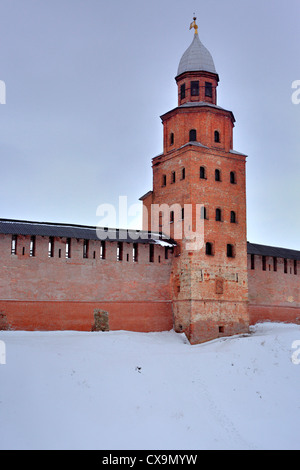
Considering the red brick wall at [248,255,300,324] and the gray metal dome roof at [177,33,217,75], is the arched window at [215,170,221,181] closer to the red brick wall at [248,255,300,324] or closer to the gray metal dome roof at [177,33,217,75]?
the red brick wall at [248,255,300,324]

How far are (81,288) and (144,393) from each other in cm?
636

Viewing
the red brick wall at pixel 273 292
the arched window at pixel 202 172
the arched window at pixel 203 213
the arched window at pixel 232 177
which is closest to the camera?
the arched window at pixel 203 213

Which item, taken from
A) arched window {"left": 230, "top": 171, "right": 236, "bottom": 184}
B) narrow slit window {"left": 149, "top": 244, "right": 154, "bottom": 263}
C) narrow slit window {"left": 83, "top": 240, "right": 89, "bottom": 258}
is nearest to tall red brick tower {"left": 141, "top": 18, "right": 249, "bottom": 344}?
arched window {"left": 230, "top": 171, "right": 236, "bottom": 184}

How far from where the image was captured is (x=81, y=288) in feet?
67.8

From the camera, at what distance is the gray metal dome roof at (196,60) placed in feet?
82.0

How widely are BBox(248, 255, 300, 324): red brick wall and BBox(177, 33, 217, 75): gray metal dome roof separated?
380 inches

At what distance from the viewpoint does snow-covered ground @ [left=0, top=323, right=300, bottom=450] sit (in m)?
13.0

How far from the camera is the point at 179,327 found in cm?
2234

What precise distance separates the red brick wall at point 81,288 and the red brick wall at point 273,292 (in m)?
5.07

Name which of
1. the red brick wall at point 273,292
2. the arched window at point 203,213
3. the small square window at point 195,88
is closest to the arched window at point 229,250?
the arched window at point 203,213

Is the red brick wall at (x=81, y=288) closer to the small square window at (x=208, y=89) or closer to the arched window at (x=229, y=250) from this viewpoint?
the arched window at (x=229, y=250)

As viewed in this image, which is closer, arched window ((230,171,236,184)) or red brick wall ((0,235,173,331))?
red brick wall ((0,235,173,331))

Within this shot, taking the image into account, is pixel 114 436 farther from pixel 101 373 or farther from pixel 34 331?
pixel 34 331

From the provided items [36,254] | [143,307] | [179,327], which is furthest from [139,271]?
[36,254]
